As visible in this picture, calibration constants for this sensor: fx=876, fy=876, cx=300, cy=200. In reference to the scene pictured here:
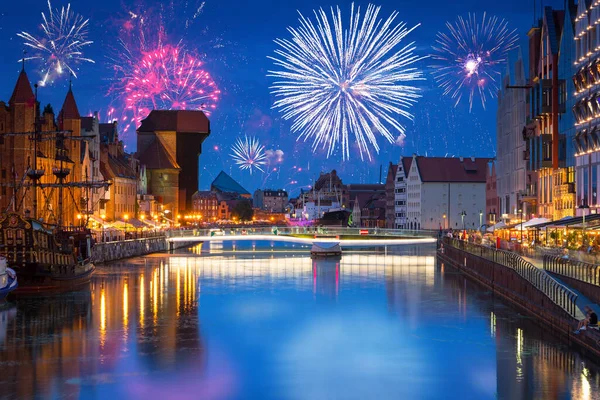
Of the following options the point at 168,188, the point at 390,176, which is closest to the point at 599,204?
the point at 168,188

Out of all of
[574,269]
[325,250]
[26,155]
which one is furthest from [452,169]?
[574,269]

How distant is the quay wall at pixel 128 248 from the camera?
85.0 metres

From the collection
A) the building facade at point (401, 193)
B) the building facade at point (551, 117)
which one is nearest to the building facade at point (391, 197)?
the building facade at point (401, 193)

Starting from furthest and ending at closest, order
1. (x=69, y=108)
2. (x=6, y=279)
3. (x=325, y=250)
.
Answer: (x=325, y=250) → (x=69, y=108) → (x=6, y=279)

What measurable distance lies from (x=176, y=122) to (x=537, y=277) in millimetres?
111844

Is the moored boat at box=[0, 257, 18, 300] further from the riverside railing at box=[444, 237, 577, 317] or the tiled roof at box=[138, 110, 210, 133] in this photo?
the tiled roof at box=[138, 110, 210, 133]

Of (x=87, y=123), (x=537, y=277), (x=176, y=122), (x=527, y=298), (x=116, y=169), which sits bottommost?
(x=527, y=298)

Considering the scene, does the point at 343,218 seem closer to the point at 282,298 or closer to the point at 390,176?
the point at 390,176

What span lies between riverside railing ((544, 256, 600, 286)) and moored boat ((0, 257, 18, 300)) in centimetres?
2941

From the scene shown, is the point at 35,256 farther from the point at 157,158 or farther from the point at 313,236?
the point at 157,158

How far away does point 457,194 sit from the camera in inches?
6093

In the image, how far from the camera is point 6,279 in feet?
164

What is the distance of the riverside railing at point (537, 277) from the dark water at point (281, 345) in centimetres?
174

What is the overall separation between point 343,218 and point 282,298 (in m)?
131
